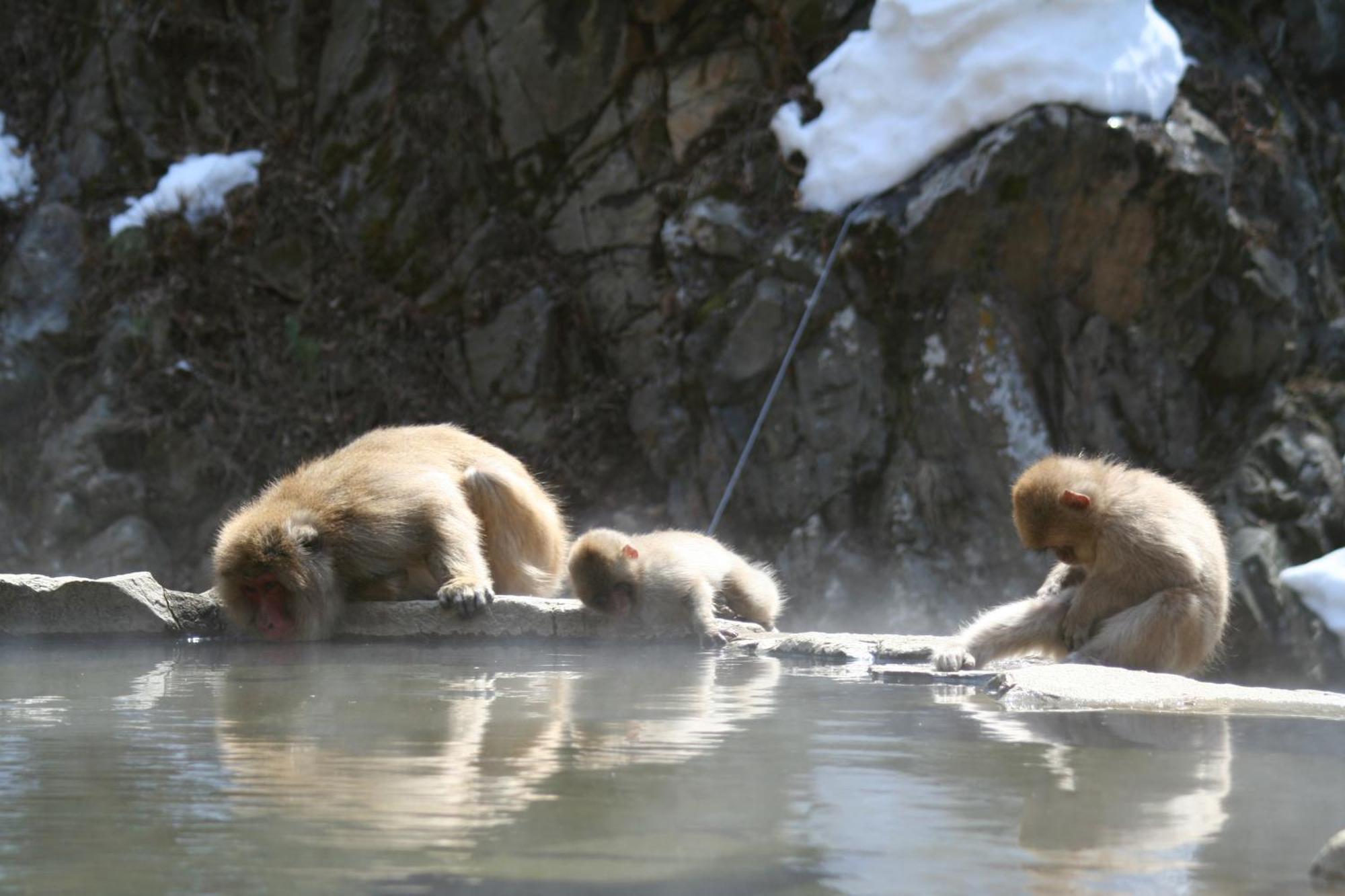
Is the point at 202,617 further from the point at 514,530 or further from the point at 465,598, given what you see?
the point at 514,530

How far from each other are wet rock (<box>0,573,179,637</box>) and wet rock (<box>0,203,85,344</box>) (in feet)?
28.1

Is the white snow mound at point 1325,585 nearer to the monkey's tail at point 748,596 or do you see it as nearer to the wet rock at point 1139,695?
the monkey's tail at point 748,596

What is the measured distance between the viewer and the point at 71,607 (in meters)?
5.46

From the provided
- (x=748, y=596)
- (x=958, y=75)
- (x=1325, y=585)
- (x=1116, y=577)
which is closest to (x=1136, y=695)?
(x=1116, y=577)

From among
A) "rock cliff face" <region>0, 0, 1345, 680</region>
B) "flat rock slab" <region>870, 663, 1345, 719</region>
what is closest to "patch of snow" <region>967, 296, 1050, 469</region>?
"rock cliff face" <region>0, 0, 1345, 680</region>

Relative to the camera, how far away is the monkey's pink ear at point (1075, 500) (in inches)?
203

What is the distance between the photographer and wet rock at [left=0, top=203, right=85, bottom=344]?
43.8ft

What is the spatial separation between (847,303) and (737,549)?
2.08m

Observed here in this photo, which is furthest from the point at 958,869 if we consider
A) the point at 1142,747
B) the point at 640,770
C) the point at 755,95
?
the point at 755,95

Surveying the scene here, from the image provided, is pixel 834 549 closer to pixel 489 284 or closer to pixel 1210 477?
pixel 1210 477

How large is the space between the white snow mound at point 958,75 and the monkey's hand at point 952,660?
6895mm

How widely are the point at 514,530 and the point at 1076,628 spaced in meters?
2.57

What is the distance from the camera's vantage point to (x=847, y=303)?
11070 millimetres

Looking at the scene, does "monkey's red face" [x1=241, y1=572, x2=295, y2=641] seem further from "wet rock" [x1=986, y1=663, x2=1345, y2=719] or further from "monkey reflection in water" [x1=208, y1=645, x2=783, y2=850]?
"wet rock" [x1=986, y1=663, x2=1345, y2=719]
